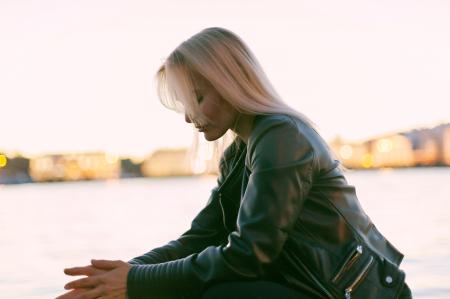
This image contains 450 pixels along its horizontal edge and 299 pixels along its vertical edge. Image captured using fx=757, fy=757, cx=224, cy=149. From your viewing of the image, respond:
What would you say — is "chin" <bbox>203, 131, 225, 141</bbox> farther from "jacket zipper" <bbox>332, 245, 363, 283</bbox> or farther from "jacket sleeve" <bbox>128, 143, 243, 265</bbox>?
"jacket zipper" <bbox>332, 245, 363, 283</bbox>

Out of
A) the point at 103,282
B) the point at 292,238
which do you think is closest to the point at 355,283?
the point at 292,238

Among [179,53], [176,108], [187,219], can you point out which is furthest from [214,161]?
[187,219]

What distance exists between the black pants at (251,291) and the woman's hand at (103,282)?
0.21 meters

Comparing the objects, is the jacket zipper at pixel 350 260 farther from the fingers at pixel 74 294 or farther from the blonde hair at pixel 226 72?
the fingers at pixel 74 294

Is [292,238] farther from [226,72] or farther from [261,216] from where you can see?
[226,72]

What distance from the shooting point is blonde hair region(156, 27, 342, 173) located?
169 centimetres

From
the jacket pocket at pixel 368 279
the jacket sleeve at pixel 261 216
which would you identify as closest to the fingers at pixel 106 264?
the jacket sleeve at pixel 261 216

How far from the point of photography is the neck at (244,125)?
1.76m

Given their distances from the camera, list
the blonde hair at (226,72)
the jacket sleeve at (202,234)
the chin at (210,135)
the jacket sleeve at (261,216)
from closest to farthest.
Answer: the jacket sleeve at (261,216), the blonde hair at (226,72), the chin at (210,135), the jacket sleeve at (202,234)

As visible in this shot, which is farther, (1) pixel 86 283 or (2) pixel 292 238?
(1) pixel 86 283

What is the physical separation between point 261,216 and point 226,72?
1.14ft

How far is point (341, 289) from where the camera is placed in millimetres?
1612

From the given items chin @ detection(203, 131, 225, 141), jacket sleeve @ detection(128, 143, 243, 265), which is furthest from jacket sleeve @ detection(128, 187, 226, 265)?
chin @ detection(203, 131, 225, 141)

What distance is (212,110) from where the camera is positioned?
5.79ft
